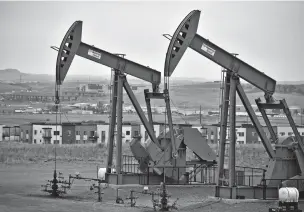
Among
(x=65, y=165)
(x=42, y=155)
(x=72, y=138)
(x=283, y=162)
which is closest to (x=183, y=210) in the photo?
(x=283, y=162)

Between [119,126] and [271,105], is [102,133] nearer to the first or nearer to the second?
[119,126]

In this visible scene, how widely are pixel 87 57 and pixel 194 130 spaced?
596 cm

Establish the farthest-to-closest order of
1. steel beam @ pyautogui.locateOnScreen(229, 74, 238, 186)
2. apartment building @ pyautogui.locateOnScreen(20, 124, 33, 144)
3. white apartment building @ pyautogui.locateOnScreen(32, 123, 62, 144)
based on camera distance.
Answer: apartment building @ pyautogui.locateOnScreen(20, 124, 33, 144) < white apartment building @ pyautogui.locateOnScreen(32, 123, 62, 144) < steel beam @ pyautogui.locateOnScreen(229, 74, 238, 186)

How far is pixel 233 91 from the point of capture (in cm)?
3144

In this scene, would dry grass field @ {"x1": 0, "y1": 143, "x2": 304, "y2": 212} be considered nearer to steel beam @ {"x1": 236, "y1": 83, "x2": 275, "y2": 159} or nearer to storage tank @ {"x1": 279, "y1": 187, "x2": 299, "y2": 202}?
storage tank @ {"x1": 279, "y1": 187, "x2": 299, "y2": 202}

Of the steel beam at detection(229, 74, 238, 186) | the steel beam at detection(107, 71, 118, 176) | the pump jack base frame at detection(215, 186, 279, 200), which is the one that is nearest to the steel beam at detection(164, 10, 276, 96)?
the steel beam at detection(229, 74, 238, 186)

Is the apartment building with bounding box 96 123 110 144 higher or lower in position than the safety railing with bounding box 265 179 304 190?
higher

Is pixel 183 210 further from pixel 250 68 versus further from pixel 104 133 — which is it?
pixel 104 133

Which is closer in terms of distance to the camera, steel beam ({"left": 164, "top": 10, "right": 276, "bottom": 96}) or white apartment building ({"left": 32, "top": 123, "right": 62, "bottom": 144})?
steel beam ({"left": 164, "top": 10, "right": 276, "bottom": 96})

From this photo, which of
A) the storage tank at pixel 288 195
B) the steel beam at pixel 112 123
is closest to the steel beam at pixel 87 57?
the steel beam at pixel 112 123

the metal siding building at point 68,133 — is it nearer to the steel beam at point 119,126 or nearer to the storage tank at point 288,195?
the steel beam at point 119,126

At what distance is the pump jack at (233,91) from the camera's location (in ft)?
103

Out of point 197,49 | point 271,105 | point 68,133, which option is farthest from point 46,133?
point 197,49

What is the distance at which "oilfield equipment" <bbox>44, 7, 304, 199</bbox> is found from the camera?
103 feet
